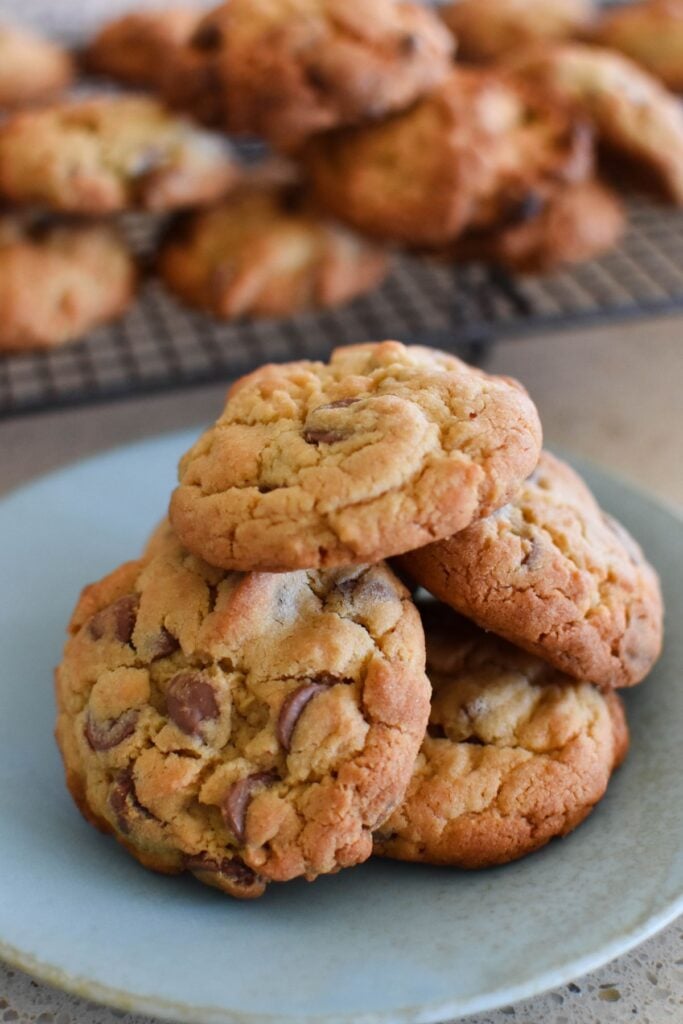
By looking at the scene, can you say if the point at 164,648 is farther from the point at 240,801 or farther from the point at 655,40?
the point at 655,40

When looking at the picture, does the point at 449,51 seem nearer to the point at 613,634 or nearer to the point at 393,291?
the point at 393,291

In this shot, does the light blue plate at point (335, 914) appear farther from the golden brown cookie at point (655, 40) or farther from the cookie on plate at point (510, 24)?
the cookie on plate at point (510, 24)

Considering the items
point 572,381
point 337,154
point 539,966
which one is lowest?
point 572,381

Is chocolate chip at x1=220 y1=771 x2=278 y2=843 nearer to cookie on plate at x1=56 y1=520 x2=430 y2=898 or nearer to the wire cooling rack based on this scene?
cookie on plate at x1=56 y1=520 x2=430 y2=898

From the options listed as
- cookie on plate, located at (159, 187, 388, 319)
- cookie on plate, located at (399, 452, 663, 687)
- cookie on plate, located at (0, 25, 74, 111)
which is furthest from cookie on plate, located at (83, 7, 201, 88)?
cookie on plate, located at (399, 452, 663, 687)

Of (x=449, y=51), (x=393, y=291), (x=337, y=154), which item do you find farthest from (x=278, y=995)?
(x=393, y=291)

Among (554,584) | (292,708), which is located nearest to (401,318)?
(554,584)
